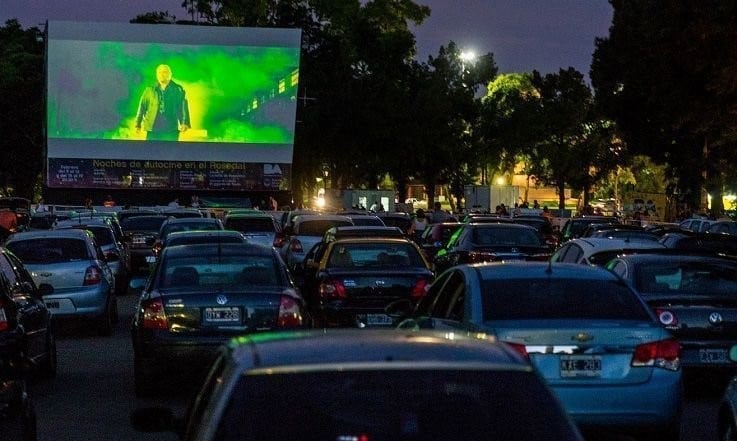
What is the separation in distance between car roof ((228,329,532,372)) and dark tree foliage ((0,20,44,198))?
75202 millimetres

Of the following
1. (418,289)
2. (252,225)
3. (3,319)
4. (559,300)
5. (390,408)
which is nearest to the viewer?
(390,408)

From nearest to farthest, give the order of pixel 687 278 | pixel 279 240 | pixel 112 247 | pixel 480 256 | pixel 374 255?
1. pixel 687 278
2. pixel 374 255
3. pixel 480 256
4. pixel 112 247
5. pixel 279 240

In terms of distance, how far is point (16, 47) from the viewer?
90.8m

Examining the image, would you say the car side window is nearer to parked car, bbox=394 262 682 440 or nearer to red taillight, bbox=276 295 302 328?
parked car, bbox=394 262 682 440

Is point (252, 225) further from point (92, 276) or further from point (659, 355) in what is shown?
point (659, 355)

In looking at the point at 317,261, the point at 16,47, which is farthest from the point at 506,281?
the point at 16,47

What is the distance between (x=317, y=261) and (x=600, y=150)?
6070cm

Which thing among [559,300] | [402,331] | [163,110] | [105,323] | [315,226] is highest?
[163,110]

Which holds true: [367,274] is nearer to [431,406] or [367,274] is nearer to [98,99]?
[431,406]

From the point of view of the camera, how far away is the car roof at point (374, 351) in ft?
15.9

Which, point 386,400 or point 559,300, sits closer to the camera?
point 386,400

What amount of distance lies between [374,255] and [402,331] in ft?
44.7

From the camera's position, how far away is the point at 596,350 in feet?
32.2

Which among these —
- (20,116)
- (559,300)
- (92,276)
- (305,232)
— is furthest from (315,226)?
(20,116)
